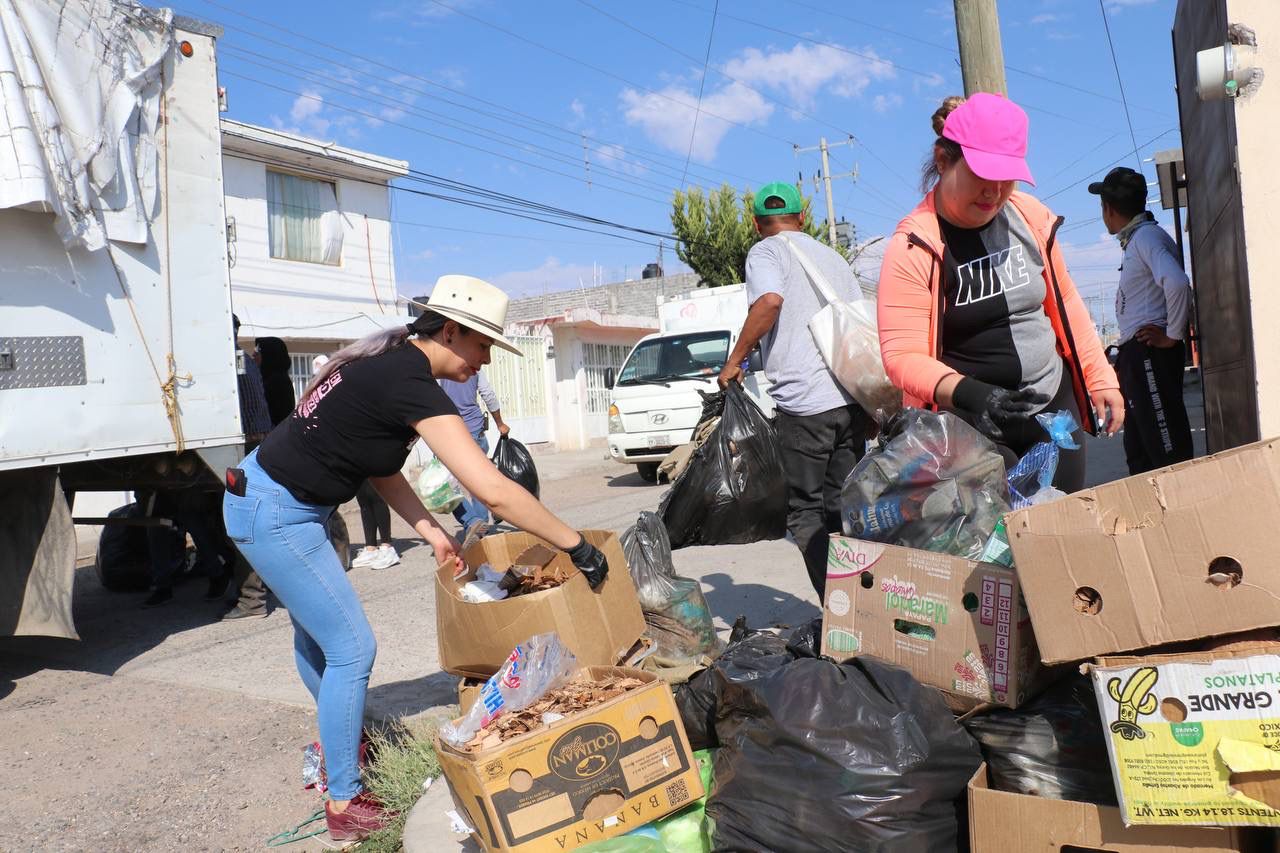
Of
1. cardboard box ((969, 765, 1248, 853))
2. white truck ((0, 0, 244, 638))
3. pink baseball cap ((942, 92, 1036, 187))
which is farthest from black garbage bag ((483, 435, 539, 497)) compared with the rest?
cardboard box ((969, 765, 1248, 853))

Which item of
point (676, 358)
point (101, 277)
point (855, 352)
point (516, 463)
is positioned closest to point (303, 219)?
point (676, 358)

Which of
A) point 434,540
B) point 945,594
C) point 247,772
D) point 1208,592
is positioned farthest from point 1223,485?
point 247,772

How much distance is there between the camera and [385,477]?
3279 millimetres

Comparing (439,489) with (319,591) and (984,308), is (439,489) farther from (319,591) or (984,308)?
(984,308)

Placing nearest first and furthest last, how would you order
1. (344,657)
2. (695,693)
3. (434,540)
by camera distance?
(695,693) < (344,657) < (434,540)

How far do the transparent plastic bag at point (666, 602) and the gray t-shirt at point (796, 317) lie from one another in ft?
2.53

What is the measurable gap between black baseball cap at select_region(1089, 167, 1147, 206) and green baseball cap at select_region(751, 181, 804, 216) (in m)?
2.20

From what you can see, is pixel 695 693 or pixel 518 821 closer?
pixel 518 821

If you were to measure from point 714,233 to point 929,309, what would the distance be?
26.3 m

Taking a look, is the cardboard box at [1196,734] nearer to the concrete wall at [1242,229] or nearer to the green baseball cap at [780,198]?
the concrete wall at [1242,229]

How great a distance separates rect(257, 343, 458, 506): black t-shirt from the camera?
2.90 meters

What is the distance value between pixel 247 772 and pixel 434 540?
1330mm

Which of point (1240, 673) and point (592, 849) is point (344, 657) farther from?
point (1240, 673)

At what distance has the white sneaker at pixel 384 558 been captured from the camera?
315 inches
